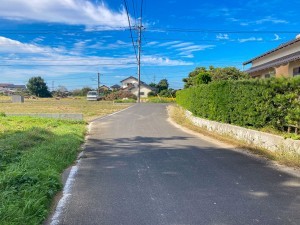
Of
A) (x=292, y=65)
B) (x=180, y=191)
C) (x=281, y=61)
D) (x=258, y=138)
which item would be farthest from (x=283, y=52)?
(x=180, y=191)

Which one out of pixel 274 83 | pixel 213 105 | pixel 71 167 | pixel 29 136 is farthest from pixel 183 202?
pixel 213 105

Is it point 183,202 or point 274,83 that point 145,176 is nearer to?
point 183,202

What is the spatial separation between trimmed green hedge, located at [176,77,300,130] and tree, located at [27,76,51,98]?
7593cm

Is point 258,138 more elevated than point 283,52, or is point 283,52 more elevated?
point 283,52

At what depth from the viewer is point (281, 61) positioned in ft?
50.0

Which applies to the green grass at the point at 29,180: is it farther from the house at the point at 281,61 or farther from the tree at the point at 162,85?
the tree at the point at 162,85

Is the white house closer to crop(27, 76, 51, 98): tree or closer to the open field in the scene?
crop(27, 76, 51, 98): tree

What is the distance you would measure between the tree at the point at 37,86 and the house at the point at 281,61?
69.5 meters

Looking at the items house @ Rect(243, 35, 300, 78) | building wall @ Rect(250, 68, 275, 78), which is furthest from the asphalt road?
building wall @ Rect(250, 68, 275, 78)

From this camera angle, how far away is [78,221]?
4012mm

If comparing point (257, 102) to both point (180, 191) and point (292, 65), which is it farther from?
point (292, 65)

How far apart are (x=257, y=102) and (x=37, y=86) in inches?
3164

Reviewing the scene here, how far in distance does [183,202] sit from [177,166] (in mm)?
2444

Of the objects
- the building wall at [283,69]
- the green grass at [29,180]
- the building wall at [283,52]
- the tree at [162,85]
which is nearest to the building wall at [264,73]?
the building wall at [283,69]
